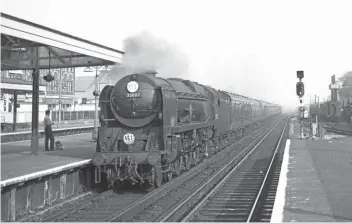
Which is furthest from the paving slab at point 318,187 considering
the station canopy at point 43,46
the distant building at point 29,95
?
the distant building at point 29,95

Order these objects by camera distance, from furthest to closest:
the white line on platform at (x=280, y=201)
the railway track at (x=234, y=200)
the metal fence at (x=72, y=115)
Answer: the metal fence at (x=72, y=115) < the railway track at (x=234, y=200) < the white line on platform at (x=280, y=201)

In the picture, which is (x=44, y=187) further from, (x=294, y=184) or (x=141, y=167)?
(x=294, y=184)

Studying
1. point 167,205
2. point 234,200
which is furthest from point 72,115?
point 167,205

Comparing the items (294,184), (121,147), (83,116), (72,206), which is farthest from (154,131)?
(83,116)

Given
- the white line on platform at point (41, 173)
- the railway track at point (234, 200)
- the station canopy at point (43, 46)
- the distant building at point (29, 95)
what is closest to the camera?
the white line on platform at point (41, 173)

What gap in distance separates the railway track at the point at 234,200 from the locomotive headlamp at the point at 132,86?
128 inches

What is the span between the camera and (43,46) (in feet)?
37.9

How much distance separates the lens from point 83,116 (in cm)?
4250

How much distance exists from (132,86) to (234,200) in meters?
4.12

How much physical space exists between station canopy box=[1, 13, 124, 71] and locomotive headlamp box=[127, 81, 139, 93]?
6.38 feet

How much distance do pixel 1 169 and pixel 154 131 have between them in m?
3.99

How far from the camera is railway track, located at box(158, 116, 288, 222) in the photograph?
797cm

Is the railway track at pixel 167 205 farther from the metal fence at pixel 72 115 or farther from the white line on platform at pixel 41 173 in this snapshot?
the metal fence at pixel 72 115

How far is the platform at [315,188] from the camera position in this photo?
7.10 m
